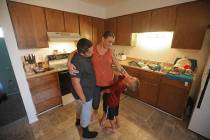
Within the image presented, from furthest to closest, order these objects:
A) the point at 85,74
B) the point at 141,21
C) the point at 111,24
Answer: the point at 111,24
the point at 141,21
the point at 85,74

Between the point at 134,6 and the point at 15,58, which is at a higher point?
the point at 134,6

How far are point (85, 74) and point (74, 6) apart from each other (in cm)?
223

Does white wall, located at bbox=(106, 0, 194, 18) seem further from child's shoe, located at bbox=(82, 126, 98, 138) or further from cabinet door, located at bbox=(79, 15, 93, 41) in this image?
child's shoe, located at bbox=(82, 126, 98, 138)

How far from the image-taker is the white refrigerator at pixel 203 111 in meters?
1.45

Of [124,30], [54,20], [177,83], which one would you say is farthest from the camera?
[124,30]

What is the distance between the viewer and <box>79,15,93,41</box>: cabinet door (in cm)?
273

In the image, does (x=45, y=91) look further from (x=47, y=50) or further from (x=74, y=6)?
(x=74, y=6)

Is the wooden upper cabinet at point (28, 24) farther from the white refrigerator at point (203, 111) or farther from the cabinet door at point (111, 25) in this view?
the white refrigerator at point (203, 111)

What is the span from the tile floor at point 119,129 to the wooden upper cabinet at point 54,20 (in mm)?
1816

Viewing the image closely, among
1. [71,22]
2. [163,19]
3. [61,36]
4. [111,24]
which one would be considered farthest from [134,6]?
[61,36]

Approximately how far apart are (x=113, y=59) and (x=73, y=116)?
1416mm

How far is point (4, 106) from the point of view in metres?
1.94

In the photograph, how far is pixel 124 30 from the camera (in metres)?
2.80

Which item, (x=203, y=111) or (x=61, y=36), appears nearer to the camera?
(x=203, y=111)
